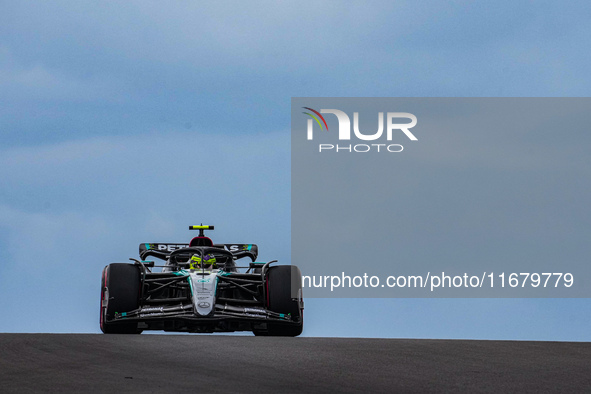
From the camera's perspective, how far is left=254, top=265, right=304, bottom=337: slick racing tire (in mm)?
16734

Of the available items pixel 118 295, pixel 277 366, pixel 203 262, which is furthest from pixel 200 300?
pixel 277 366

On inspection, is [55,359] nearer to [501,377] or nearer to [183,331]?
[501,377]

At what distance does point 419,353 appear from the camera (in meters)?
11.4

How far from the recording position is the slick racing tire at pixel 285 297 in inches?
659

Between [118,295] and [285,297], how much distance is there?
3.45m

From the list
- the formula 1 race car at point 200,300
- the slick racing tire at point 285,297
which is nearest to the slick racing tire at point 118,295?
the formula 1 race car at point 200,300

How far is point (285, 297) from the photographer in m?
16.8

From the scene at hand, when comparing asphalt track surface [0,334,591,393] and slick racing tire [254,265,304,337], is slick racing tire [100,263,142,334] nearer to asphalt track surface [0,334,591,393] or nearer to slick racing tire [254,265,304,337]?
slick racing tire [254,265,304,337]

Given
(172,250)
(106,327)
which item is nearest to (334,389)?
(106,327)

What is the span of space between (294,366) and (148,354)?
7.21 feet

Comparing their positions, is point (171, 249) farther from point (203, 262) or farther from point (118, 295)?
point (118, 295)

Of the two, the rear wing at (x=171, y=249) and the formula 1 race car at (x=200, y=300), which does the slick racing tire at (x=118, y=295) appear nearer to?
the formula 1 race car at (x=200, y=300)

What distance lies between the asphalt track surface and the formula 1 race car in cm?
292

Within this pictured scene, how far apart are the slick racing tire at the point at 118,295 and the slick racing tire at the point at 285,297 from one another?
111 inches
